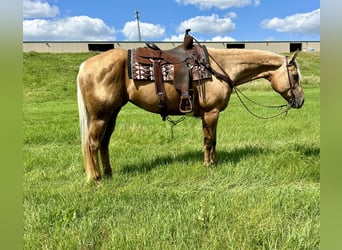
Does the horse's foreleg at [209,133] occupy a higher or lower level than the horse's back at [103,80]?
lower

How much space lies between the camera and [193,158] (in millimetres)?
5957

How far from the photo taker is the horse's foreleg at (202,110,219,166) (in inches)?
209

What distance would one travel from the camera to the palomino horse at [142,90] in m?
4.80

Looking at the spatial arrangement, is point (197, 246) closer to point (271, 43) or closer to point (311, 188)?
point (311, 188)

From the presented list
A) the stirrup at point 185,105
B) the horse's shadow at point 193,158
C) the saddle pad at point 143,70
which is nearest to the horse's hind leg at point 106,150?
the horse's shadow at point 193,158

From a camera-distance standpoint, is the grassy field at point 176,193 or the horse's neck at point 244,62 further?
the horse's neck at point 244,62

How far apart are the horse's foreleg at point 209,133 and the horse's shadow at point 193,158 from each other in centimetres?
20

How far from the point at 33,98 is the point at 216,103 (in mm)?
21186

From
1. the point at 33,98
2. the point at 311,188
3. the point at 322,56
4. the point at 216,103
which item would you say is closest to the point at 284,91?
the point at 216,103

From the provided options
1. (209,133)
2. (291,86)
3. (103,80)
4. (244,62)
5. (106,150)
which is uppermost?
(244,62)

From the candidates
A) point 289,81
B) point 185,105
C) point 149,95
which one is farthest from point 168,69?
point 289,81

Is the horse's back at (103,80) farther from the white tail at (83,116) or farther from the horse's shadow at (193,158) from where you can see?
the horse's shadow at (193,158)

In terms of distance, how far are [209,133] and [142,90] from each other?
1404 mm

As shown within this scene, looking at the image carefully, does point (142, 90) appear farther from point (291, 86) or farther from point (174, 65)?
point (291, 86)
